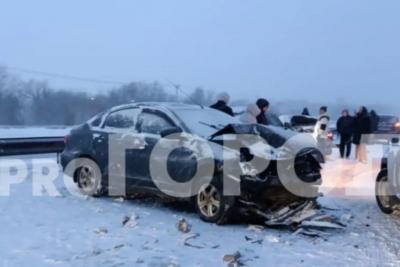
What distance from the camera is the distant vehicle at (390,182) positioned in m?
8.25

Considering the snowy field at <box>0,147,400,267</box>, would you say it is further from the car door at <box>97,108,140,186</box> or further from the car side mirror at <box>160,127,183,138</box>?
the car side mirror at <box>160,127,183,138</box>

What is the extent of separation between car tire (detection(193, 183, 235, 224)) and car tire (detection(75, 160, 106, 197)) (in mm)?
2063

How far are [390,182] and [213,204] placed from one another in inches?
110

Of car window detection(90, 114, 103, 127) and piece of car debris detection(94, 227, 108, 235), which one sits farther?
car window detection(90, 114, 103, 127)

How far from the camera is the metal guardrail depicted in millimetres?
14398

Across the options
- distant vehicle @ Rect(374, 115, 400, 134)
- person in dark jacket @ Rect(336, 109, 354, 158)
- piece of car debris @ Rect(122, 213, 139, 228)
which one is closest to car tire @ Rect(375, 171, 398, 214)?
piece of car debris @ Rect(122, 213, 139, 228)

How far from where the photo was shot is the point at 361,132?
16750 millimetres

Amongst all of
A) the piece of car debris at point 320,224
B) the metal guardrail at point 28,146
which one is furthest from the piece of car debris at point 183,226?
the metal guardrail at point 28,146

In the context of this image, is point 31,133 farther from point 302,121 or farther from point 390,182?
point 390,182

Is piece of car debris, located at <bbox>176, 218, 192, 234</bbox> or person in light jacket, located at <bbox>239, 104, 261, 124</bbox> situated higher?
person in light jacket, located at <bbox>239, 104, 261, 124</bbox>

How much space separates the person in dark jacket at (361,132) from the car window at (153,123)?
9.42 meters

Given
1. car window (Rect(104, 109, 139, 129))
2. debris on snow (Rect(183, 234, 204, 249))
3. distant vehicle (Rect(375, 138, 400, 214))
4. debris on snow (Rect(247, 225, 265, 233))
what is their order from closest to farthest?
debris on snow (Rect(183, 234, 204, 249))
debris on snow (Rect(247, 225, 265, 233))
distant vehicle (Rect(375, 138, 400, 214))
car window (Rect(104, 109, 139, 129))

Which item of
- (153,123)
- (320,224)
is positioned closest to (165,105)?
(153,123)

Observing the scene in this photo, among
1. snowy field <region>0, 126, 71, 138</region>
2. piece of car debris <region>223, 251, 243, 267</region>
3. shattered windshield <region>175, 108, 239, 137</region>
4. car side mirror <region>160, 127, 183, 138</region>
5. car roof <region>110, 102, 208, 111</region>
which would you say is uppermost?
car roof <region>110, 102, 208, 111</region>
